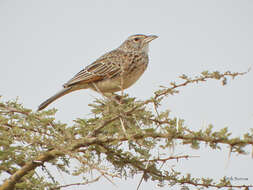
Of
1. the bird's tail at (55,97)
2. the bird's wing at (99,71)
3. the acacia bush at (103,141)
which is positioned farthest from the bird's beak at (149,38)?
the acacia bush at (103,141)

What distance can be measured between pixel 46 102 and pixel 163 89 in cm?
319

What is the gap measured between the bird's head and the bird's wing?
0.53 meters

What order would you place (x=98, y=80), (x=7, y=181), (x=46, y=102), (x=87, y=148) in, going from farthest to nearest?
(x=98, y=80) → (x=46, y=102) → (x=87, y=148) → (x=7, y=181)

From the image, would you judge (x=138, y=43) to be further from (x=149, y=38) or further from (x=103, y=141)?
(x=103, y=141)

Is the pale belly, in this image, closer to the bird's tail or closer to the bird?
the bird

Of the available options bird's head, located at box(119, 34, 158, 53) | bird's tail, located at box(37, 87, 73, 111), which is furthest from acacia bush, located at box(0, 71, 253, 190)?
bird's head, located at box(119, 34, 158, 53)

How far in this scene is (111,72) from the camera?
6.39 meters

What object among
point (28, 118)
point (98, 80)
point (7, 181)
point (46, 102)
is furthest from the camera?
point (98, 80)

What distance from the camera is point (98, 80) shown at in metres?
6.36

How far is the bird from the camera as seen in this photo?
6133 millimetres

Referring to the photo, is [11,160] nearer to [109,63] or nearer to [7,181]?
[7,181]

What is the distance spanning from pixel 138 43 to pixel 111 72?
1224mm

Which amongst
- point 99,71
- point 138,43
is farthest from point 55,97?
point 138,43

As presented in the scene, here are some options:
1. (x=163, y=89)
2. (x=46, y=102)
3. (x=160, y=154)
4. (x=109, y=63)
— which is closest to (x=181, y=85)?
(x=163, y=89)
